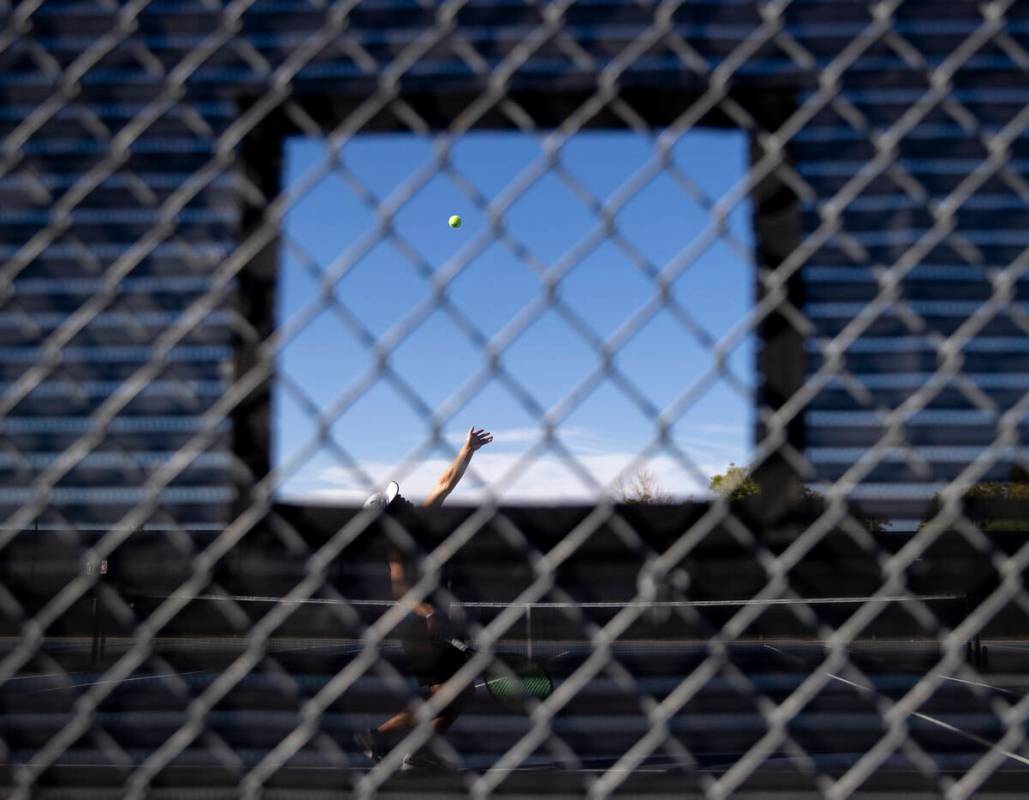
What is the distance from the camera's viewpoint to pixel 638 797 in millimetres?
3682

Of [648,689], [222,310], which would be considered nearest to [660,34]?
[222,310]

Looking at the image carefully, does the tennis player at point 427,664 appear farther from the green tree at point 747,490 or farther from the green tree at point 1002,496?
the green tree at point 1002,496

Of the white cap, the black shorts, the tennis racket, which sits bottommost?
the tennis racket

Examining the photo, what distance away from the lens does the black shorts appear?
11.5ft

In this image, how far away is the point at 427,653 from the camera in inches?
138

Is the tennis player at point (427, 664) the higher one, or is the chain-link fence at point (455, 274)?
the chain-link fence at point (455, 274)

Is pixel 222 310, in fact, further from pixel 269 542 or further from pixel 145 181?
pixel 269 542

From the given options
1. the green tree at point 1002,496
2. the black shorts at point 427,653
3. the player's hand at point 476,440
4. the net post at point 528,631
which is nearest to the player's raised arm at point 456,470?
the player's hand at point 476,440

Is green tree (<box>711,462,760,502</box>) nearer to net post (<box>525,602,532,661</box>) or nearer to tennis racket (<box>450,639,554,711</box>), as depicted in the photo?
tennis racket (<box>450,639,554,711</box>)

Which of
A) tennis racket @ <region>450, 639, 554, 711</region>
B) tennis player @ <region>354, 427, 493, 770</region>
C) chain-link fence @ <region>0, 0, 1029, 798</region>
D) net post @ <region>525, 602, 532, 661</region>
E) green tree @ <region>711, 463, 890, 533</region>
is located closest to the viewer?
chain-link fence @ <region>0, 0, 1029, 798</region>

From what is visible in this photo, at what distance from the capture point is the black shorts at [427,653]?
11.5ft

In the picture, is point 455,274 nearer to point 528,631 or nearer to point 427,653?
point 427,653

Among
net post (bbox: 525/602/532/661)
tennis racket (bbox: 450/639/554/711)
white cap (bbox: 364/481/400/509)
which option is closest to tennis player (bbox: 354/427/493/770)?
tennis racket (bbox: 450/639/554/711)

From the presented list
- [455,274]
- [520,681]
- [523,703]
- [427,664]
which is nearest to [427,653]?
[427,664]
